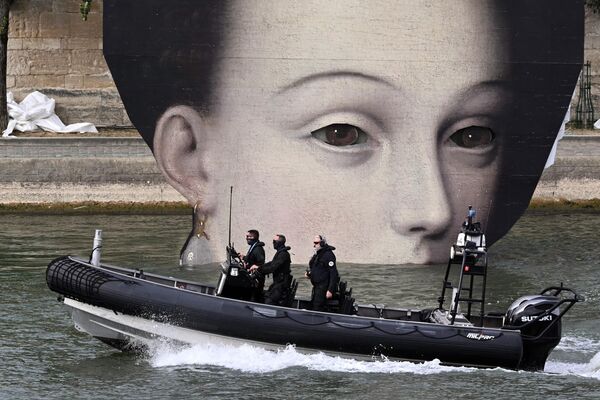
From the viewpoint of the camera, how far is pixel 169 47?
26469mm

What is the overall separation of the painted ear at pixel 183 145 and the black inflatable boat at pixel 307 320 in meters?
6.19

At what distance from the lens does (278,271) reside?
20203 millimetres

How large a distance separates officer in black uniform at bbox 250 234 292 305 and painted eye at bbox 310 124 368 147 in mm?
6420

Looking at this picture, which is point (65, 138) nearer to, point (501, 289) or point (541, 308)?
point (501, 289)

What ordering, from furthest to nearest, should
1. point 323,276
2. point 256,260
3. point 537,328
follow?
point 256,260 → point 323,276 → point 537,328

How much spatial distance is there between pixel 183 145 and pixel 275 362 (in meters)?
7.64

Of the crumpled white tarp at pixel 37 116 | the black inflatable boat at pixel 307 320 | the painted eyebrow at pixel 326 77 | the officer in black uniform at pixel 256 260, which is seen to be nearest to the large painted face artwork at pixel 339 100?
the painted eyebrow at pixel 326 77

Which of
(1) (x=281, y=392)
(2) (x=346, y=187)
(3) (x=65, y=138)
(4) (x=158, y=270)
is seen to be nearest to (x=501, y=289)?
(2) (x=346, y=187)

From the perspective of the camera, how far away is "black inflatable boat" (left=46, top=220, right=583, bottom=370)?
19.4 metres

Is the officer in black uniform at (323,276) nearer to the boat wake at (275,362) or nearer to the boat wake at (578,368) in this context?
the boat wake at (275,362)

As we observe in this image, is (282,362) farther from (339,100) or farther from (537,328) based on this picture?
(339,100)

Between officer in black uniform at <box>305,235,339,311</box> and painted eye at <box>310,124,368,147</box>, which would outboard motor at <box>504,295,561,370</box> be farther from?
painted eye at <box>310,124,368,147</box>

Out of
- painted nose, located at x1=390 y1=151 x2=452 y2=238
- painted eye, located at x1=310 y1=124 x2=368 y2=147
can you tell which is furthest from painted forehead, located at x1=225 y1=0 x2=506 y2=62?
painted nose, located at x1=390 y1=151 x2=452 y2=238

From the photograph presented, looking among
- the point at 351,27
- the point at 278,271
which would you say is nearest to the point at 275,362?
the point at 278,271
